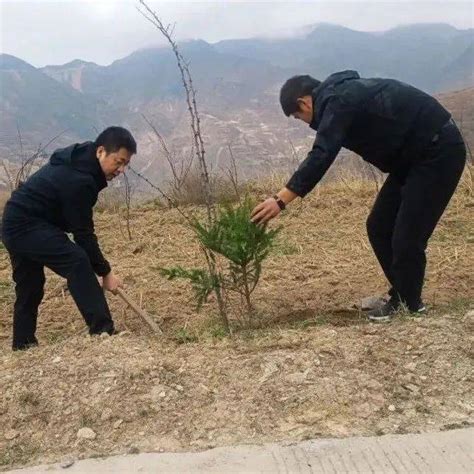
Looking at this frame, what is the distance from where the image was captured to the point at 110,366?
2908mm

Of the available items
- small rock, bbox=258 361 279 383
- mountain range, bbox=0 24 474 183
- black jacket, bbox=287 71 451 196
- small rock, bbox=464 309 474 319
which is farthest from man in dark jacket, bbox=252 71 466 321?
mountain range, bbox=0 24 474 183

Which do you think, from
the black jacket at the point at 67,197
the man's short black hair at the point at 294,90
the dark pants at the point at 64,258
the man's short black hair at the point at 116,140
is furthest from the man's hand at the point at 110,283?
the man's short black hair at the point at 294,90

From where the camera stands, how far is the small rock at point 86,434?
2.54 metres

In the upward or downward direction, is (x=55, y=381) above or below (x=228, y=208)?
below

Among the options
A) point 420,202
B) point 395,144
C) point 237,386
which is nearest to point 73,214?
point 237,386

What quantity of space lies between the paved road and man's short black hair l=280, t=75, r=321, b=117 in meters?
1.68

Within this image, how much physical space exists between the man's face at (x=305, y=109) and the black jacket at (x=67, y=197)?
45.2 inches

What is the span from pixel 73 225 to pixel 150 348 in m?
0.90

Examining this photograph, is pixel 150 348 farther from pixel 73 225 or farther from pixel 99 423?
pixel 73 225

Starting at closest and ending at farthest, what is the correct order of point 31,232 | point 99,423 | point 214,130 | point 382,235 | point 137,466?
point 137,466, point 99,423, point 31,232, point 382,235, point 214,130

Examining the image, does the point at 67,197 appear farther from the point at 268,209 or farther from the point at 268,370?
the point at 268,370

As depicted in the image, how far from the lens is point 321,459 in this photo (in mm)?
2273

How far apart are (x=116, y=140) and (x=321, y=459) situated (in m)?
2.06

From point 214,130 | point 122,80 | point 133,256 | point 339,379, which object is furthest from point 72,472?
point 122,80
